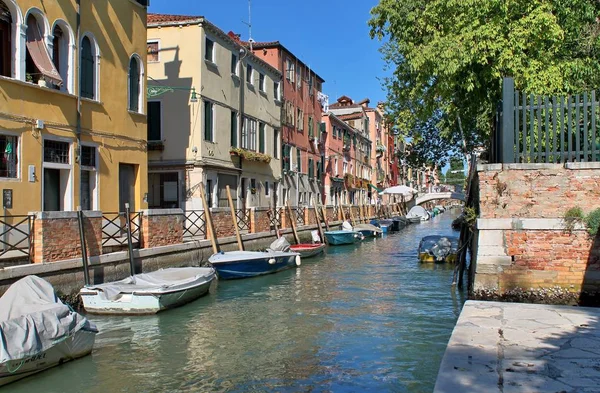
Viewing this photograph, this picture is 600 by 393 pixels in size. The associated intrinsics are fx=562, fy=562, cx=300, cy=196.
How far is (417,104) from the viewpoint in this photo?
709 inches

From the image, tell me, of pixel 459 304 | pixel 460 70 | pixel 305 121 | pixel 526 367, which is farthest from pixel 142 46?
pixel 305 121

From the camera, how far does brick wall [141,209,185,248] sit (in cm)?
1459

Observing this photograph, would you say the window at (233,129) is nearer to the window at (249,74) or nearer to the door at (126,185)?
the window at (249,74)

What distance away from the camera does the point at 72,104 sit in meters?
13.9

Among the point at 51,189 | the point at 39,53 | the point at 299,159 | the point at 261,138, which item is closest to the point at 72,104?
the point at 39,53

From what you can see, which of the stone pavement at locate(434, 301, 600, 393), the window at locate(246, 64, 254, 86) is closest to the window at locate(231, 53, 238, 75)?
the window at locate(246, 64, 254, 86)

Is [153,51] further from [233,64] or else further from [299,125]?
[299,125]

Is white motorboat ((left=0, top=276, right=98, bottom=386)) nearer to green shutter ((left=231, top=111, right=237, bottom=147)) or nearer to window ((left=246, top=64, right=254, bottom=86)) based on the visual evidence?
green shutter ((left=231, top=111, right=237, bottom=147))

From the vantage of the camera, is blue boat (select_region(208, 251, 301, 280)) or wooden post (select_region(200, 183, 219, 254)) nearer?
blue boat (select_region(208, 251, 301, 280))

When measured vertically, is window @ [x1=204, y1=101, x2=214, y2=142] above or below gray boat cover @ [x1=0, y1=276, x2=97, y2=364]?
above

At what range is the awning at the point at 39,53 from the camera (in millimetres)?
12602

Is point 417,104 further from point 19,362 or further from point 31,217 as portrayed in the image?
point 19,362

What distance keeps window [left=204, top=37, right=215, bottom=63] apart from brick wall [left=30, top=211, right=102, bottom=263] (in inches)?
424

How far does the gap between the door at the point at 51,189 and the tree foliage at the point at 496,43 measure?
30.1 feet
